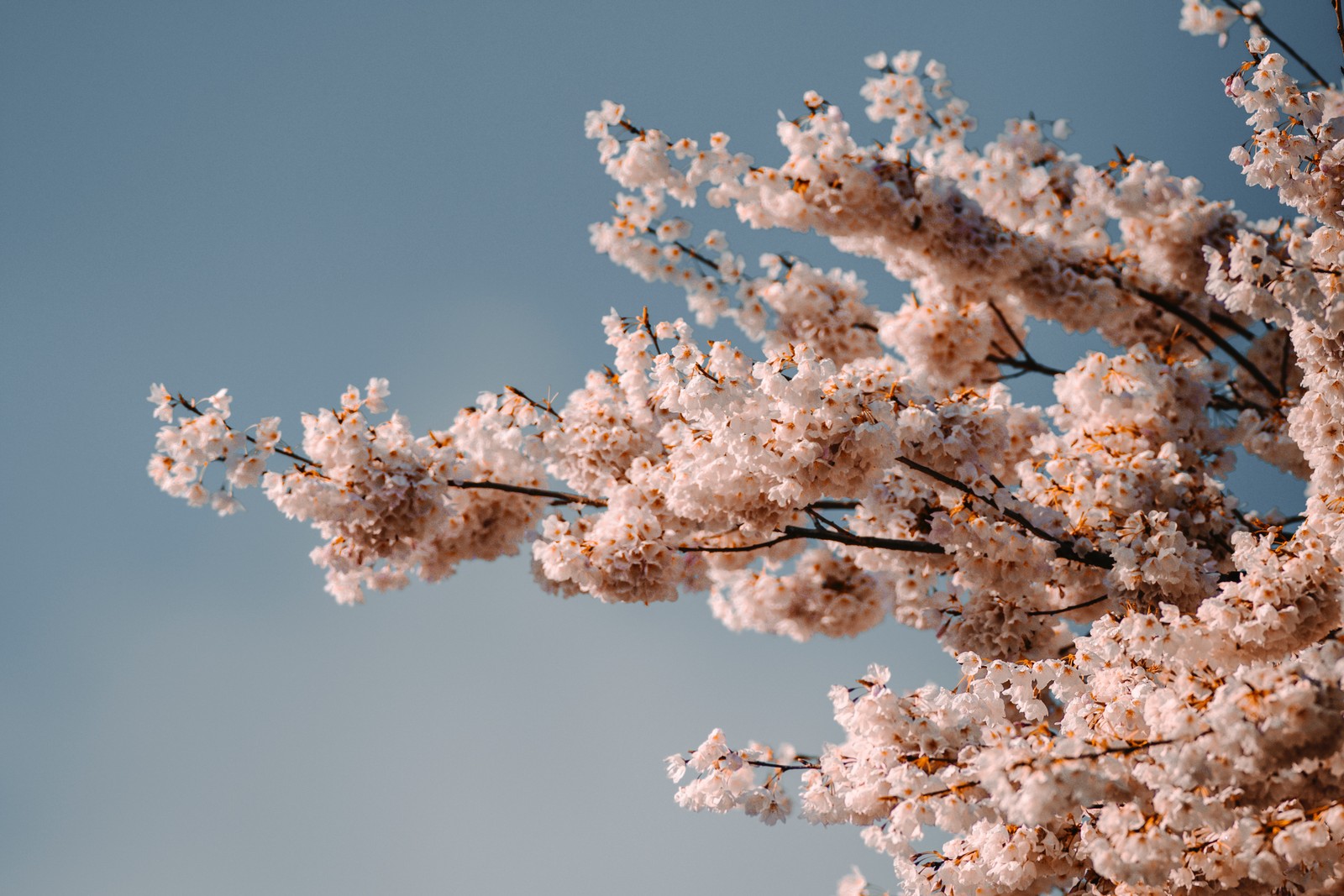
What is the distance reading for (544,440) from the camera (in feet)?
18.1

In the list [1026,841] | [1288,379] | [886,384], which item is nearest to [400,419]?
[886,384]

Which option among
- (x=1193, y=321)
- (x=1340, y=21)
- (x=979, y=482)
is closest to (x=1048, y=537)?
(x=979, y=482)

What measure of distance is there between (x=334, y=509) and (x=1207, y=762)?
4195 millimetres

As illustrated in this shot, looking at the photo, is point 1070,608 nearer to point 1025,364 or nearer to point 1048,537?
point 1048,537

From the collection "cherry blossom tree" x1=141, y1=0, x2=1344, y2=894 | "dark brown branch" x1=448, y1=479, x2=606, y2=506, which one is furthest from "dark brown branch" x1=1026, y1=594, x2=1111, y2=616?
"dark brown branch" x1=448, y1=479, x2=606, y2=506

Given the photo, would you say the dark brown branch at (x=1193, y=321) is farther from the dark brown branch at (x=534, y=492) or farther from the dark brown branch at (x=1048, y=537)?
the dark brown branch at (x=534, y=492)

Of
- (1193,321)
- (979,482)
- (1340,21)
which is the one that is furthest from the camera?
(1193,321)

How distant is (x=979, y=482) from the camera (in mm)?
5043

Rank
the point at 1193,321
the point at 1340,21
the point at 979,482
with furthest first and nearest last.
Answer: the point at 1193,321 < the point at 979,482 < the point at 1340,21

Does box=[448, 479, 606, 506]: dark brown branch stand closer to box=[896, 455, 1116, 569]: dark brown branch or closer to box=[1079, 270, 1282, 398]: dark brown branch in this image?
box=[896, 455, 1116, 569]: dark brown branch

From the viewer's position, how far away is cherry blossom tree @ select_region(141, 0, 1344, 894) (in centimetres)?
348

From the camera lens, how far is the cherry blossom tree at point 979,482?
3.48 m

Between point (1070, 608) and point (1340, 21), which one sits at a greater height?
point (1340, 21)

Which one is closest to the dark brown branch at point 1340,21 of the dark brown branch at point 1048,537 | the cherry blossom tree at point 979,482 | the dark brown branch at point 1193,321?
the cherry blossom tree at point 979,482
